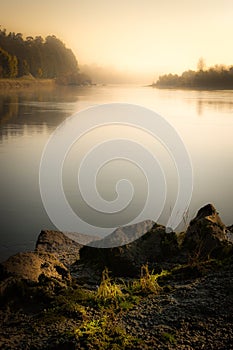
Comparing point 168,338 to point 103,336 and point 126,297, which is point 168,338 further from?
point 126,297

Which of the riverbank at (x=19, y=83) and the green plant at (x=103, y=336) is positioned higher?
the riverbank at (x=19, y=83)

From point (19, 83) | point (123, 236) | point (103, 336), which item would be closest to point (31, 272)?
point (103, 336)

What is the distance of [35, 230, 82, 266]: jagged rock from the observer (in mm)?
16422

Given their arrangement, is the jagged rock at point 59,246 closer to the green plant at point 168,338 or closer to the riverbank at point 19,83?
the green plant at point 168,338

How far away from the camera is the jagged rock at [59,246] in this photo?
53.9 feet

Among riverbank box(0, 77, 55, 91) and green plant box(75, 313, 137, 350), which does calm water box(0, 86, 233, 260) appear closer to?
green plant box(75, 313, 137, 350)

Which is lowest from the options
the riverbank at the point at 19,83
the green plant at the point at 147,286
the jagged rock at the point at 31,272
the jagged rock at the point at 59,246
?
the jagged rock at the point at 59,246

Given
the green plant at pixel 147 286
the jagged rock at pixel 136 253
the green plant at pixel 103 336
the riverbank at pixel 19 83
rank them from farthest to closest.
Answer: the riverbank at pixel 19 83 < the jagged rock at pixel 136 253 < the green plant at pixel 147 286 < the green plant at pixel 103 336

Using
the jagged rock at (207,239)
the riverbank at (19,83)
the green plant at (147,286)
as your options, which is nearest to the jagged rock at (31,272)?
the green plant at (147,286)

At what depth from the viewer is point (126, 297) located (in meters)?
12.1

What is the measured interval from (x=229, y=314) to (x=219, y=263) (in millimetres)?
3300

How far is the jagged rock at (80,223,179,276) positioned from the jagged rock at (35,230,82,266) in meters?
1.04

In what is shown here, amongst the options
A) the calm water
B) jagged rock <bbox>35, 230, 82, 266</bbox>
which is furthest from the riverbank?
jagged rock <bbox>35, 230, 82, 266</bbox>

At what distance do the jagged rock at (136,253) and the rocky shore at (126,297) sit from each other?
31 mm
